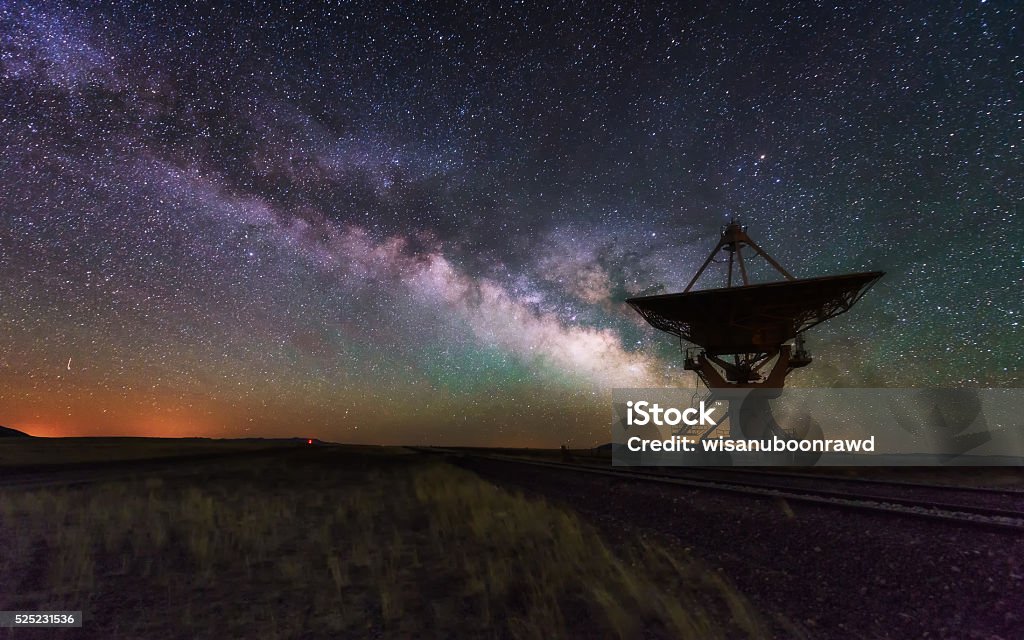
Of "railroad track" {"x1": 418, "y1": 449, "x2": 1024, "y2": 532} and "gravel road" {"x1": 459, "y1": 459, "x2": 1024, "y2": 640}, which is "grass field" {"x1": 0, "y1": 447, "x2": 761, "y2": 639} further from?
"railroad track" {"x1": 418, "y1": 449, "x2": 1024, "y2": 532}

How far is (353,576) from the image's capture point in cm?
526

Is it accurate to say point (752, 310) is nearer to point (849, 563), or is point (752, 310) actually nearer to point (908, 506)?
point (908, 506)

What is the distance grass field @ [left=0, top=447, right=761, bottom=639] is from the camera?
4000mm

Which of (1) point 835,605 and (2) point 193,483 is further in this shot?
(2) point 193,483

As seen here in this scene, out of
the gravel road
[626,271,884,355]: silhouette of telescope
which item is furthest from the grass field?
[626,271,884,355]: silhouette of telescope

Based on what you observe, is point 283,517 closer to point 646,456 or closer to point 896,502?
point 896,502

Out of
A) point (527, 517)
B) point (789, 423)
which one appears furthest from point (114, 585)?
point (789, 423)

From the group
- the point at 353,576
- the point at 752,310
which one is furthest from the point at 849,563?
the point at 752,310

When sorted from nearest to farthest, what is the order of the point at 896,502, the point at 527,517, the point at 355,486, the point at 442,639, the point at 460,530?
1. the point at 442,639
2. the point at 460,530
3. the point at 527,517
4. the point at 896,502
5. the point at 355,486

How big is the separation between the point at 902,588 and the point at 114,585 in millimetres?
7993

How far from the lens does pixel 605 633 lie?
3.81 metres

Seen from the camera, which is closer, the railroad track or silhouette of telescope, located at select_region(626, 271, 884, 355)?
the railroad track

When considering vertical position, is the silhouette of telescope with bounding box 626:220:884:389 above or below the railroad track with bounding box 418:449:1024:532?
above

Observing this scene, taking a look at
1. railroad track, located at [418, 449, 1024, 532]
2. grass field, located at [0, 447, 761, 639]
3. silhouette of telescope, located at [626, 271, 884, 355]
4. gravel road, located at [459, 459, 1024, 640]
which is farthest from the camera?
silhouette of telescope, located at [626, 271, 884, 355]
